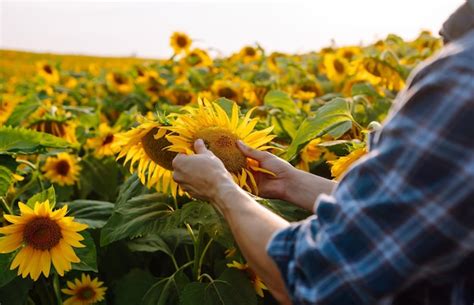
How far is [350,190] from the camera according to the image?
1.09 metres

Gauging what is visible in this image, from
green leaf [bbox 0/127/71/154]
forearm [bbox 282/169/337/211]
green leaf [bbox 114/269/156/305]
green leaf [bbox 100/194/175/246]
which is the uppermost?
green leaf [bbox 0/127/71/154]

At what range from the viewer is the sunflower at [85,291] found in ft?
7.35

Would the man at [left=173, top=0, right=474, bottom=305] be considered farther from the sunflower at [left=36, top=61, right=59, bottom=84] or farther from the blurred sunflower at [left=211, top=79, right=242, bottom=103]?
the sunflower at [left=36, top=61, right=59, bottom=84]

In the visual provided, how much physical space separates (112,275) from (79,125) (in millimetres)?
999

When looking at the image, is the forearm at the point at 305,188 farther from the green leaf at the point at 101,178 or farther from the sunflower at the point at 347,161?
the green leaf at the point at 101,178

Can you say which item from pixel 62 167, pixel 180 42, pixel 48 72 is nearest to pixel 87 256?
pixel 62 167

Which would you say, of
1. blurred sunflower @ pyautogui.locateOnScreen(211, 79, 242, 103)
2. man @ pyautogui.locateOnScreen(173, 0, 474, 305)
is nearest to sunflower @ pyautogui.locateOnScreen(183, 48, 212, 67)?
blurred sunflower @ pyautogui.locateOnScreen(211, 79, 242, 103)

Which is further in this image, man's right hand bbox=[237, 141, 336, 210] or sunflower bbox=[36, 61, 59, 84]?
sunflower bbox=[36, 61, 59, 84]

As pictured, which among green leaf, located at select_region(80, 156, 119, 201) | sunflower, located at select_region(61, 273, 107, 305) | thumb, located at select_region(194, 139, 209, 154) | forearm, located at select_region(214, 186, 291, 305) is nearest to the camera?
forearm, located at select_region(214, 186, 291, 305)

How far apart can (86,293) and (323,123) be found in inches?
37.4

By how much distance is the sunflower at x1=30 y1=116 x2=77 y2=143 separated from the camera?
2.85 m

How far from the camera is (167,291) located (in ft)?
6.68

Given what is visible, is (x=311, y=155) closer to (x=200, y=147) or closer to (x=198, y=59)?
(x=200, y=147)

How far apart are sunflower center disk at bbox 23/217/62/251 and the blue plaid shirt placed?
40.9 inches
